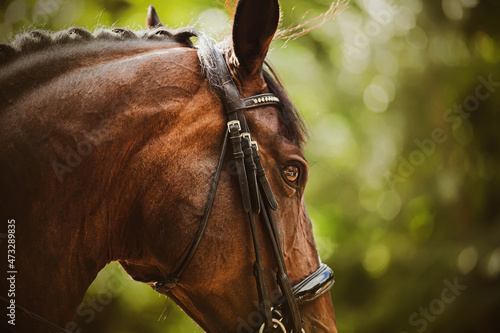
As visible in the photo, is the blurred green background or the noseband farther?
the blurred green background

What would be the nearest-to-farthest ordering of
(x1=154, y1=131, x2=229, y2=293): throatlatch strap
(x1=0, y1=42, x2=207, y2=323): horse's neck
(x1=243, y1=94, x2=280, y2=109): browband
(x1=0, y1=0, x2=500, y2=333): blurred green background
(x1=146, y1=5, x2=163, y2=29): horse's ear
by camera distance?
(x1=0, y1=42, x2=207, y2=323): horse's neck < (x1=154, y1=131, x2=229, y2=293): throatlatch strap < (x1=243, y1=94, x2=280, y2=109): browband < (x1=146, y1=5, x2=163, y2=29): horse's ear < (x1=0, y1=0, x2=500, y2=333): blurred green background

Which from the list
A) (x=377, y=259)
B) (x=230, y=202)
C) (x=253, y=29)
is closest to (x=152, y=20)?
(x=253, y=29)

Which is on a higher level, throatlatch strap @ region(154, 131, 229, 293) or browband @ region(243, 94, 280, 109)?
browband @ region(243, 94, 280, 109)

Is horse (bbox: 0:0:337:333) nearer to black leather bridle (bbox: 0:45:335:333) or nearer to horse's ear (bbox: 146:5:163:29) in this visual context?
black leather bridle (bbox: 0:45:335:333)

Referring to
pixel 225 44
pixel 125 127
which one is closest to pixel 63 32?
pixel 125 127

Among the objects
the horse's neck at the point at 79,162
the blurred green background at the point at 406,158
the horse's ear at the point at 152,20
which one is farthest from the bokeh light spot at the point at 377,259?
the horse's neck at the point at 79,162

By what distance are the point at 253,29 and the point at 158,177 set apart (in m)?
0.79

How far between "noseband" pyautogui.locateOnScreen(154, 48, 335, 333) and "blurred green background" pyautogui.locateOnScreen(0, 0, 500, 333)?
4.51m

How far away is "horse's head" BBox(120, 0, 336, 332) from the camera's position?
1878 mm

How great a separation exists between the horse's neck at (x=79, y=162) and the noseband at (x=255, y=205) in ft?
0.70

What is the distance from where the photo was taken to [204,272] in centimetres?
190

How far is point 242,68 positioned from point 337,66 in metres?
5.19

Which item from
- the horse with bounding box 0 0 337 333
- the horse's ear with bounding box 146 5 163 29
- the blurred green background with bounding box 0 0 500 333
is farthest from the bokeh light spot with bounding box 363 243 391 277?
the horse's ear with bounding box 146 5 163 29

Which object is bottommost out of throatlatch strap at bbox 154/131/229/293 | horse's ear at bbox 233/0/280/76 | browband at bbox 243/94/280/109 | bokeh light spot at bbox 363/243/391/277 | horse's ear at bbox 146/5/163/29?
bokeh light spot at bbox 363/243/391/277
